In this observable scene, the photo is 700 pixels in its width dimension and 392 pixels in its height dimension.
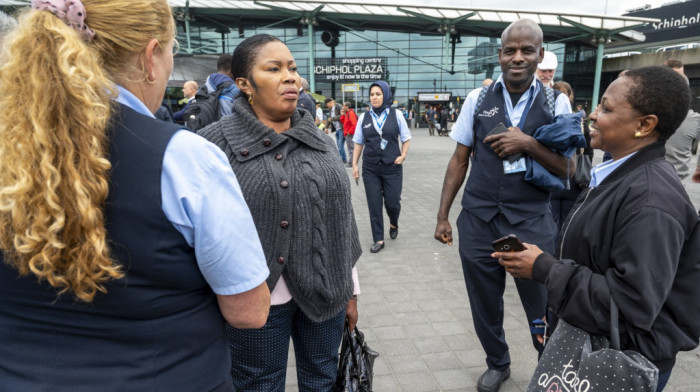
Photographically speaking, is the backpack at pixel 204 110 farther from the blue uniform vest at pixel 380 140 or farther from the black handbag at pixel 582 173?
the black handbag at pixel 582 173

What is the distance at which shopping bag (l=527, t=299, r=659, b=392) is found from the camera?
1.43m

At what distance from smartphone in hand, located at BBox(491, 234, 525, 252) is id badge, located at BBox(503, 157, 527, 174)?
870mm

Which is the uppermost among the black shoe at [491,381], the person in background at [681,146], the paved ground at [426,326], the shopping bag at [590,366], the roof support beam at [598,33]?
the roof support beam at [598,33]

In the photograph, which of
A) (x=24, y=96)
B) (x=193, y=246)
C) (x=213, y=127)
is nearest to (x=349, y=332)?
(x=213, y=127)

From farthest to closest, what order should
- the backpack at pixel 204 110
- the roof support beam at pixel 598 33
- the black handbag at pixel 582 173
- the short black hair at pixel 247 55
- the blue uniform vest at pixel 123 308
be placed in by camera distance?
the roof support beam at pixel 598 33 → the backpack at pixel 204 110 → the black handbag at pixel 582 173 → the short black hair at pixel 247 55 → the blue uniform vest at pixel 123 308

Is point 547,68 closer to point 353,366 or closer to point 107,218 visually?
point 353,366

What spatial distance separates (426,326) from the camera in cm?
374

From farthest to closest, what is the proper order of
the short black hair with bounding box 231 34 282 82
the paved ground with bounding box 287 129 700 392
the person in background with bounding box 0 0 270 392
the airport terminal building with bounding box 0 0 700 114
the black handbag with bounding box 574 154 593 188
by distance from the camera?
the airport terminal building with bounding box 0 0 700 114
the black handbag with bounding box 574 154 593 188
the paved ground with bounding box 287 129 700 392
the short black hair with bounding box 231 34 282 82
the person in background with bounding box 0 0 270 392

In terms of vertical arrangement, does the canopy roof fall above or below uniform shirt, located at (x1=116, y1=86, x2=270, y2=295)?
above

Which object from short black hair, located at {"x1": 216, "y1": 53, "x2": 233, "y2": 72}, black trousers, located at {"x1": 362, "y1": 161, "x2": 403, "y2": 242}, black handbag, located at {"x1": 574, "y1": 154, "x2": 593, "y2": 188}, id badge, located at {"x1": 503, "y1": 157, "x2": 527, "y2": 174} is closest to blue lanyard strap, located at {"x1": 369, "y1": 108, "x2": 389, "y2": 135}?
black trousers, located at {"x1": 362, "y1": 161, "x2": 403, "y2": 242}

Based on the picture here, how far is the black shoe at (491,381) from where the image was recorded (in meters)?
2.85

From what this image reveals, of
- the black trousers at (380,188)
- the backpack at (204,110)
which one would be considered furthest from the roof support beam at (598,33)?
the backpack at (204,110)

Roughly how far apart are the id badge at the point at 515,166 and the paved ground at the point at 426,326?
4.79 feet

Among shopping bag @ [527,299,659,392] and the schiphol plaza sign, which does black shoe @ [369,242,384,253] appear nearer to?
shopping bag @ [527,299,659,392]
